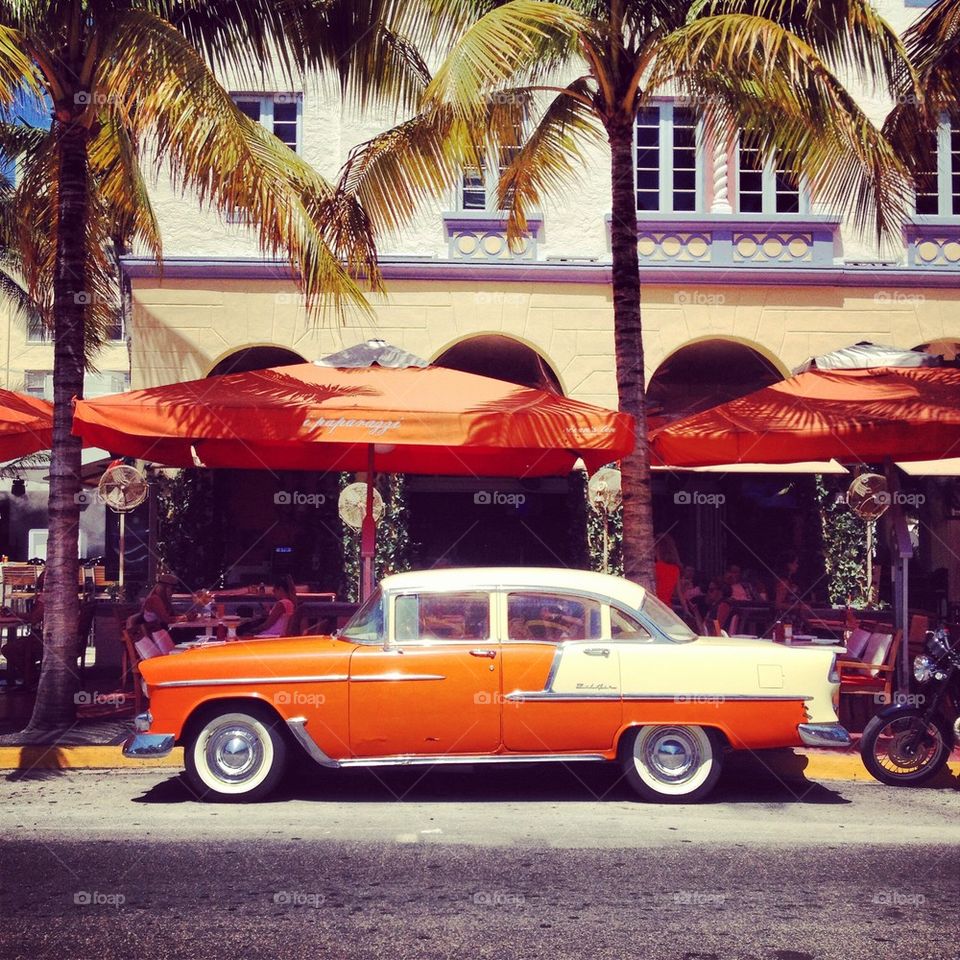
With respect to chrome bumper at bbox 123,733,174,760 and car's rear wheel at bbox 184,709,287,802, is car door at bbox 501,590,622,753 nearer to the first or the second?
car's rear wheel at bbox 184,709,287,802

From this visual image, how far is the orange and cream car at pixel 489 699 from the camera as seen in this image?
6973 millimetres

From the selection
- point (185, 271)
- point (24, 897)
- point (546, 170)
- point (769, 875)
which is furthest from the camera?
point (185, 271)

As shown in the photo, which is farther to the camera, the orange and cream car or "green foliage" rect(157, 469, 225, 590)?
"green foliage" rect(157, 469, 225, 590)

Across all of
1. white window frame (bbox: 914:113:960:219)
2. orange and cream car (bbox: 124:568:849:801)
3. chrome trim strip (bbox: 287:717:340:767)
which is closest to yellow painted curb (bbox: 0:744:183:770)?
orange and cream car (bbox: 124:568:849:801)

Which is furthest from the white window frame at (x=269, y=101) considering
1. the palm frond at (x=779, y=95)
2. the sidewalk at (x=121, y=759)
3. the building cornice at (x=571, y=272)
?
the sidewalk at (x=121, y=759)

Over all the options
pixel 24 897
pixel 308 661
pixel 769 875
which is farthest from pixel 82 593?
pixel 769 875

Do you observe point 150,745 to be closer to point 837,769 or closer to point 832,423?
point 837,769

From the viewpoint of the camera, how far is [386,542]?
15.2 metres

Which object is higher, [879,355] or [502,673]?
[879,355]

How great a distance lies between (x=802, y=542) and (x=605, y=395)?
3.77 m

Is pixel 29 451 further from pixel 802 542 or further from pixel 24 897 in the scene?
pixel 802 542

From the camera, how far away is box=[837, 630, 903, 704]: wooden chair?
9.33 metres

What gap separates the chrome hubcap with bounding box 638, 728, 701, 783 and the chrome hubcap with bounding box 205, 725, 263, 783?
2.59 metres

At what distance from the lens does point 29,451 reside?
32.8 ft
